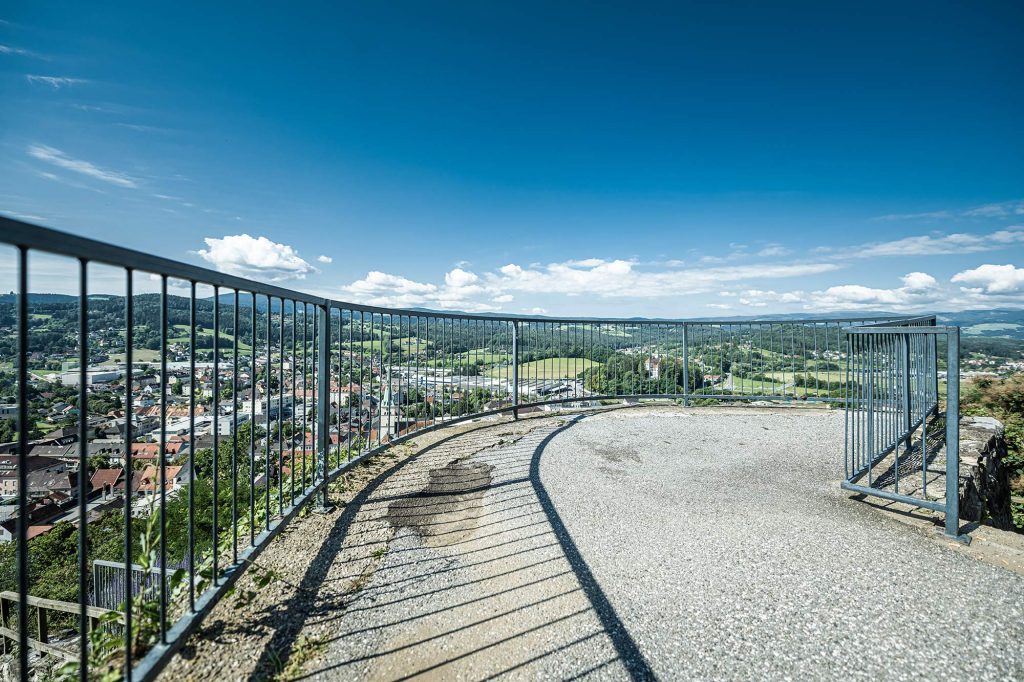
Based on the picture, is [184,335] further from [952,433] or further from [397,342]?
[952,433]

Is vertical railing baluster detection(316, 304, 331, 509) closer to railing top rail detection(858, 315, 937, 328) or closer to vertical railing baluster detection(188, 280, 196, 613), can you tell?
vertical railing baluster detection(188, 280, 196, 613)

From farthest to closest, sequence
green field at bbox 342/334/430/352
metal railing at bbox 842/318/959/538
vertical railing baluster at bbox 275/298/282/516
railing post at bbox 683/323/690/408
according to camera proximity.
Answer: railing post at bbox 683/323/690/408 < green field at bbox 342/334/430/352 < metal railing at bbox 842/318/959/538 < vertical railing baluster at bbox 275/298/282/516

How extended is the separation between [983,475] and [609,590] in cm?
443

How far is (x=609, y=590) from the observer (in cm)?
246

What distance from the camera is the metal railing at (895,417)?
10.8 ft

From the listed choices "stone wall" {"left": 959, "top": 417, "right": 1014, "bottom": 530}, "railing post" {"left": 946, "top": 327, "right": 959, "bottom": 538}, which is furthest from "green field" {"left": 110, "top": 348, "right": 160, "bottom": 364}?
"stone wall" {"left": 959, "top": 417, "right": 1014, "bottom": 530}

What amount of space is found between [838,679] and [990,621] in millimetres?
1026

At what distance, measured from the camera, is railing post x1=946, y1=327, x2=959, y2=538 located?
→ 3082 millimetres

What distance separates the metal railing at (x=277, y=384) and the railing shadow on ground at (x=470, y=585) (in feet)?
1.17

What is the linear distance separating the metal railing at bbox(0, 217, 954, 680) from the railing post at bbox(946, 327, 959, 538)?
1.10 ft

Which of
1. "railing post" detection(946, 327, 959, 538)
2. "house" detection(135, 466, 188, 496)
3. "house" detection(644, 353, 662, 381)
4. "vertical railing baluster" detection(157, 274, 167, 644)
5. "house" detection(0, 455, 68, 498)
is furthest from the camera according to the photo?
"house" detection(644, 353, 662, 381)

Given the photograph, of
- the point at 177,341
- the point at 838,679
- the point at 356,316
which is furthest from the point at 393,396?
the point at 838,679

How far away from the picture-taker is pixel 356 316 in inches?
162

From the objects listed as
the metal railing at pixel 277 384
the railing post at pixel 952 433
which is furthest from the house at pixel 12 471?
the railing post at pixel 952 433
